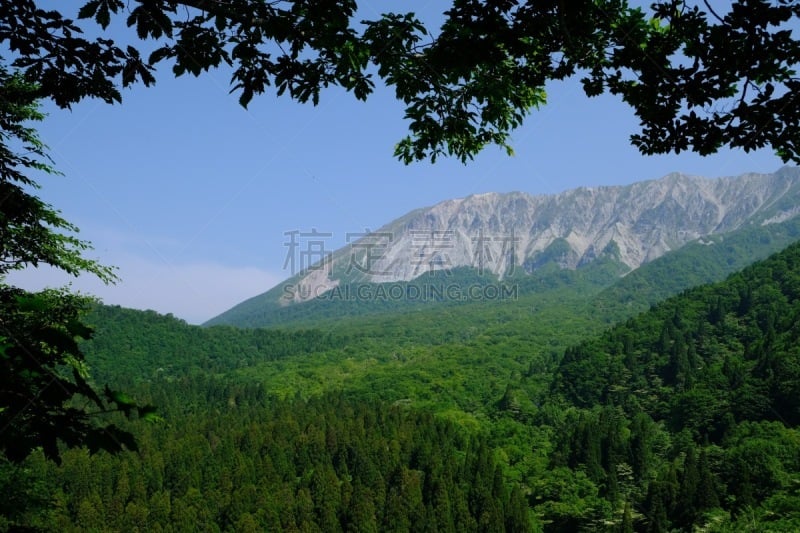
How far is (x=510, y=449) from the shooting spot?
244 ft

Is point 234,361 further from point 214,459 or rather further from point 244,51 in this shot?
point 244,51

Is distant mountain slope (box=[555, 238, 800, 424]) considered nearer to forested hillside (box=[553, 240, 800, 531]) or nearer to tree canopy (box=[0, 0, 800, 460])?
forested hillside (box=[553, 240, 800, 531])

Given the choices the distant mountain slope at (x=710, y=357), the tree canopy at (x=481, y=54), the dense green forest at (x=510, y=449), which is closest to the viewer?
the tree canopy at (x=481, y=54)

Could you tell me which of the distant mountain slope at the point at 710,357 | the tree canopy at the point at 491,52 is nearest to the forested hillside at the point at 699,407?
the distant mountain slope at the point at 710,357

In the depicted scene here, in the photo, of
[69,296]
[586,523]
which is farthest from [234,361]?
[69,296]

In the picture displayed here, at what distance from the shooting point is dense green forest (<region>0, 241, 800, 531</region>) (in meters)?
47.2

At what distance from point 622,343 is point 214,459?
77.2m

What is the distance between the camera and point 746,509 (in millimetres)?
40469

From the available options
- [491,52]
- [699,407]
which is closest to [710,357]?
[699,407]

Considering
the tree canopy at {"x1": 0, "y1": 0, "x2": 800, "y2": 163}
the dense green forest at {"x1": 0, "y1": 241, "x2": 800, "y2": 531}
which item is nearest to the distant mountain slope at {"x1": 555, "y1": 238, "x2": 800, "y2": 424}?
the dense green forest at {"x1": 0, "y1": 241, "x2": 800, "y2": 531}

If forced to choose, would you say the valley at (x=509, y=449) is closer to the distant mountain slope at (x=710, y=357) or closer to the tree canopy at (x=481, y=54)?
the distant mountain slope at (x=710, y=357)

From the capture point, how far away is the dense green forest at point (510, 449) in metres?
47.2

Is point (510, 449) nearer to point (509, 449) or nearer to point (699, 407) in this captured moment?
point (509, 449)

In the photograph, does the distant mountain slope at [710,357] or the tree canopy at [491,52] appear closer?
the tree canopy at [491,52]
